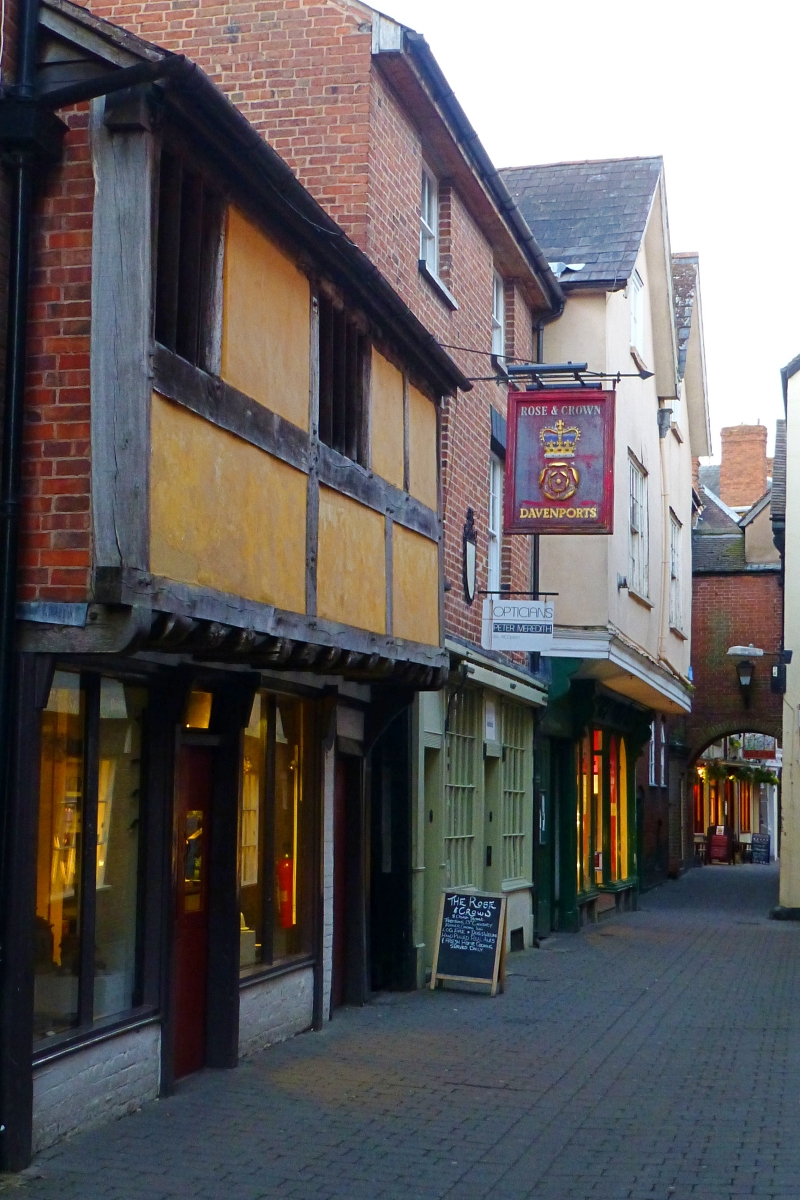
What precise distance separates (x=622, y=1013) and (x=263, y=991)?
12.3 feet

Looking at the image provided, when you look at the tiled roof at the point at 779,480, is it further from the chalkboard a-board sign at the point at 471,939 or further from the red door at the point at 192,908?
the red door at the point at 192,908

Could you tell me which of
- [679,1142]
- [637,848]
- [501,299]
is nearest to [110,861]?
[679,1142]

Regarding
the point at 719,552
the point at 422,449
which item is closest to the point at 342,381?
the point at 422,449

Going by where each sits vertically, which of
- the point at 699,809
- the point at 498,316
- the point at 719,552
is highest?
the point at 498,316

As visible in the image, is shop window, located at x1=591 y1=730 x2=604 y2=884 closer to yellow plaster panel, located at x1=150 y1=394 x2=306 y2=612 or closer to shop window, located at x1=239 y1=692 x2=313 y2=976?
shop window, located at x1=239 y1=692 x2=313 y2=976

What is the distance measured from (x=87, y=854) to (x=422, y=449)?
505cm

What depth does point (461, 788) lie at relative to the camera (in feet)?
50.1

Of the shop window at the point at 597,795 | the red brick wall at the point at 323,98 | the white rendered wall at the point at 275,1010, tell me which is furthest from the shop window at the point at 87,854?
the shop window at the point at 597,795

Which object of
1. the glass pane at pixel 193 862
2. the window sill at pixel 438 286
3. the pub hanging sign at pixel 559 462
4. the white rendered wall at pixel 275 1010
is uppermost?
the window sill at pixel 438 286

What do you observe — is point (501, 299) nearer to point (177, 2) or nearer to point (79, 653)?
point (177, 2)

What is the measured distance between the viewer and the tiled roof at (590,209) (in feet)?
61.7

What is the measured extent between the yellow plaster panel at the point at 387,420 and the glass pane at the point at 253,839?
191 centimetres

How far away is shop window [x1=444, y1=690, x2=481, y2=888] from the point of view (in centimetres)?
1471

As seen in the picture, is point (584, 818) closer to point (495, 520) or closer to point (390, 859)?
point (495, 520)
